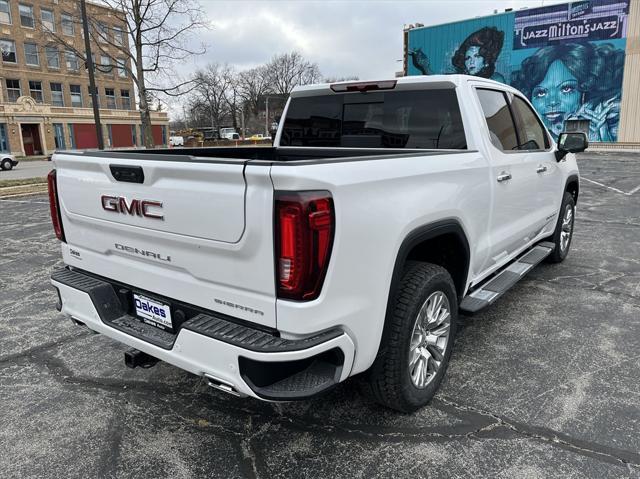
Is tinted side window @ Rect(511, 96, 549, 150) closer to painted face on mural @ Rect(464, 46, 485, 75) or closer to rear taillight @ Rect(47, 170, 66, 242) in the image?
rear taillight @ Rect(47, 170, 66, 242)

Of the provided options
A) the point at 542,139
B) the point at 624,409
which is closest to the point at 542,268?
the point at 542,139

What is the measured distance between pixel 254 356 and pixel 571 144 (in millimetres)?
4361

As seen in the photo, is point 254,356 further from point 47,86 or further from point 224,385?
point 47,86

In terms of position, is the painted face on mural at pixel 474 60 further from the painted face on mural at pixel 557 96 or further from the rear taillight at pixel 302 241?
the rear taillight at pixel 302 241

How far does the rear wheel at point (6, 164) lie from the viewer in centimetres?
2681

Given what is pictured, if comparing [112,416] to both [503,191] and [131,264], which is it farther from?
[503,191]

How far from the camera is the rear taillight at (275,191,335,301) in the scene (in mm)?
1967

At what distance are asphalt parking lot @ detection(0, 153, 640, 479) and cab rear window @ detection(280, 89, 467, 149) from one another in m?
1.63

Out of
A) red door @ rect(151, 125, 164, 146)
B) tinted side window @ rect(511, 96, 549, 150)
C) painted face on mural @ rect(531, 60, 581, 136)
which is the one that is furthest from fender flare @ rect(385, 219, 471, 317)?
red door @ rect(151, 125, 164, 146)

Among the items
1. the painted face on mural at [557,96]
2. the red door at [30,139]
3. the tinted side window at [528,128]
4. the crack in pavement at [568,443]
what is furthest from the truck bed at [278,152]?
the red door at [30,139]

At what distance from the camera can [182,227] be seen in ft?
7.48

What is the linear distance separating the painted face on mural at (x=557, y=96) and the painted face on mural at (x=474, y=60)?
423 centimetres

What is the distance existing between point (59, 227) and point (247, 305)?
1.68 metres

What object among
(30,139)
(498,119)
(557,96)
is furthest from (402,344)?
(30,139)
